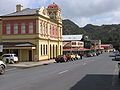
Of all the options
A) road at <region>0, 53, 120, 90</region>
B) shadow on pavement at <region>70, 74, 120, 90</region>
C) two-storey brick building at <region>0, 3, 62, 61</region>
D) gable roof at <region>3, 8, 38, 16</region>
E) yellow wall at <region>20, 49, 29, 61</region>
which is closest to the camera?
shadow on pavement at <region>70, 74, 120, 90</region>

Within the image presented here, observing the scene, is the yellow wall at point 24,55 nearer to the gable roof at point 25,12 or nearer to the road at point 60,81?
the gable roof at point 25,12

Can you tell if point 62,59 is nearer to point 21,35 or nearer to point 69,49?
point 21,35

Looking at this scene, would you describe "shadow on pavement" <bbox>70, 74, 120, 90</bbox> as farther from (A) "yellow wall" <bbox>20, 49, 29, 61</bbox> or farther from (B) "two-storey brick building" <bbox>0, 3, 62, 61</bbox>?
(A) "yellow wall" <bbox>20, 49, 29, 61</bbox>

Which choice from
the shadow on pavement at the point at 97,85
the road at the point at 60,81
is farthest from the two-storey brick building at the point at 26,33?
the shadow on pavement at the point at 97,85

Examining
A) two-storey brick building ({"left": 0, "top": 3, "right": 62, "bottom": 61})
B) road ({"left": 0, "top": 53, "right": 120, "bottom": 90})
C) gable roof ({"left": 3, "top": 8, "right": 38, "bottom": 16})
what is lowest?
road ({"left": 0, "top": 53, "right": 120, "bottom": 90})

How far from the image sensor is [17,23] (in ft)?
217

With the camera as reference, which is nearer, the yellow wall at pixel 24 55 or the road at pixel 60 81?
the road at pixel 60 81

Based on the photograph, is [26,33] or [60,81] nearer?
[60,81]

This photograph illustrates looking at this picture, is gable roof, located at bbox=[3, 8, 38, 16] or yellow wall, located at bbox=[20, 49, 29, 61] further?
gable roof, located at bbox=[3, 8, 38, 16]

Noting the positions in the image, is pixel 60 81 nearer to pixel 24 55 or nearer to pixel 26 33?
pixel 24 55

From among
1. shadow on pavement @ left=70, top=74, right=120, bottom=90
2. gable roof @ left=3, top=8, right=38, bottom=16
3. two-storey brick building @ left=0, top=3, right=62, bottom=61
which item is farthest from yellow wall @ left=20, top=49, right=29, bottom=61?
shadow on pavement @ left=70, top=74, right=120, bottom=90

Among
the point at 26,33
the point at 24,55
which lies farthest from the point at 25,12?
the point at 24,55

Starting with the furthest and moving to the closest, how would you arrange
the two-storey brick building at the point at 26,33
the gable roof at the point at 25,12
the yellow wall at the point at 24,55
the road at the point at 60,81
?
the gable roof at the point at 25,12, the yellow wall at the point at 24,55, the two-storey brick building at the point at 26,33, the road at the point at 60,81

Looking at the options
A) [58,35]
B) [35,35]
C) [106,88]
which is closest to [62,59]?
[35,35]
